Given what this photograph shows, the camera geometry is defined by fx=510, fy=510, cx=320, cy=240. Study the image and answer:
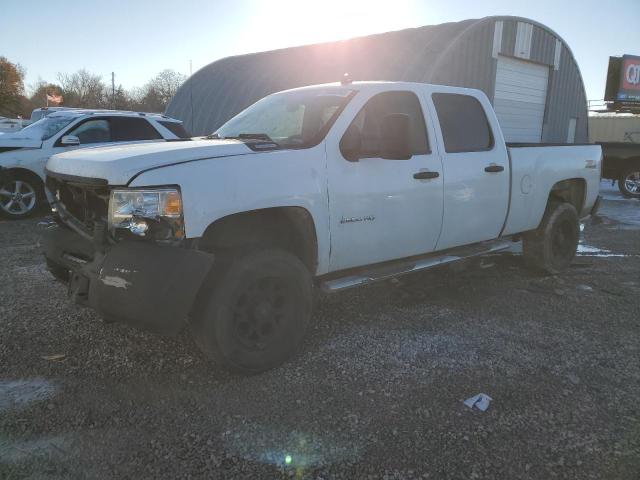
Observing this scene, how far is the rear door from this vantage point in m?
4.33

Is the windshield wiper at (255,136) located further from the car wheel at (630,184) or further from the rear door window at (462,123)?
the car wheel at (630,184)

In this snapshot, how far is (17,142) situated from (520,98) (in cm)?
1553

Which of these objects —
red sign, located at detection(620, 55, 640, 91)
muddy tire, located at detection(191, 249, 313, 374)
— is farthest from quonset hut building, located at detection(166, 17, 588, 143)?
muddy tire, located at detection(191, 249, 313, 374)

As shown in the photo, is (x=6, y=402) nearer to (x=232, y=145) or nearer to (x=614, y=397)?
(x=232, y=145)

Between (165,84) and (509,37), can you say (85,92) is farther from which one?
(509,37)

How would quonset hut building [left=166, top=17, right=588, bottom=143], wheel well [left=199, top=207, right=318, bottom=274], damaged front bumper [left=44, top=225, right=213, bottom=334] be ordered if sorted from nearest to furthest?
damaged front bumper [left=44, top=225, right=213, bottom=334] < wheel well [left=199, top=207, right=318, bottom=274] < quonset hut building [left=166, top=17, right=588, bottom=143]

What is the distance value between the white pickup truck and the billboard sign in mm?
28645

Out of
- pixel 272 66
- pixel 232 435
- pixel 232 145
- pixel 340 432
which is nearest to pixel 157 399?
pixel 232 435

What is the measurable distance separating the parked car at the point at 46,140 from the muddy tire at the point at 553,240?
18.8 ft

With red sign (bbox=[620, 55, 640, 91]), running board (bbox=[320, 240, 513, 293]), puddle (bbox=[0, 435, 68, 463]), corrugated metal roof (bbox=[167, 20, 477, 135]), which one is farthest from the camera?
red sign (bbox=[620, 55, 640, 91])

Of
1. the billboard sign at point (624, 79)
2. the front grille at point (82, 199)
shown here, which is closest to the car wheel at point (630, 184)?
the front grille at point (82, 199)

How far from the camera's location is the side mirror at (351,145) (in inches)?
140

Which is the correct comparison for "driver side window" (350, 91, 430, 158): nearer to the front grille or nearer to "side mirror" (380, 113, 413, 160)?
"side mirror" (380, 113, 413, 160)

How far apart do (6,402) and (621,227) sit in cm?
997
